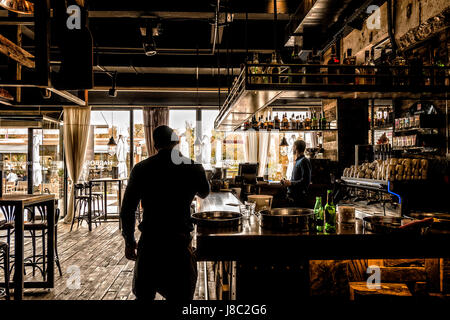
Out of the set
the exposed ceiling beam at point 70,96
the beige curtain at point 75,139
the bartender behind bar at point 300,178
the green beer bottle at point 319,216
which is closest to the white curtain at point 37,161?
the beige curtain at point 75,139

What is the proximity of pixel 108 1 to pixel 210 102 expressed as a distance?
452cm

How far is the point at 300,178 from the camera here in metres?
4.86

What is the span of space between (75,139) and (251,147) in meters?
4.68

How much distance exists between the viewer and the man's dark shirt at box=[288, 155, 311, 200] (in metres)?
4.80

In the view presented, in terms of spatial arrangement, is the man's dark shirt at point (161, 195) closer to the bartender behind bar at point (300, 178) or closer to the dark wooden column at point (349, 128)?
the bartender behind bar at point (300, 178)

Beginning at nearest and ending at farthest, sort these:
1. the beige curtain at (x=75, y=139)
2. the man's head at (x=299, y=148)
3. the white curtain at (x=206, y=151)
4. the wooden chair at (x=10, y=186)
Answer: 1. the man's head at (x=299, y=148)
2. the wooden chair at (x=10, y=186)
3. the beige curtain at (x=75, y=139)
4. the white curtain at (x=206, y=151)

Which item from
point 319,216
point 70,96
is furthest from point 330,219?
point 70,96

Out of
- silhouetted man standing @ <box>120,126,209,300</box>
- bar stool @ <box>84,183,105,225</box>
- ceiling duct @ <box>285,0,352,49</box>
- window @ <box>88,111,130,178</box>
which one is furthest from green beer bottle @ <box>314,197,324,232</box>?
window @ <box>88,111,130,178</box>

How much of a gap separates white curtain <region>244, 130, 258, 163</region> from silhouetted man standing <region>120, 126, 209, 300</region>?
6683mm

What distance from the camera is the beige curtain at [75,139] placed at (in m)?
8.32

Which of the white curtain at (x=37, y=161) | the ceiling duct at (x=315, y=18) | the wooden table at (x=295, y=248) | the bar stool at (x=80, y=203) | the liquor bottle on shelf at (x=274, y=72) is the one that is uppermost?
the ceiling duct at (x=315, y=18)

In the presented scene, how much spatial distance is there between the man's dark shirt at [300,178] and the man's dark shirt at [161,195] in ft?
9.16

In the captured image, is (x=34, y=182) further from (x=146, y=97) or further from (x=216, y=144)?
(x=216, y=144)

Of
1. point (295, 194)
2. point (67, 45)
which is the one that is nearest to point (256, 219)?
point (67, 45)
